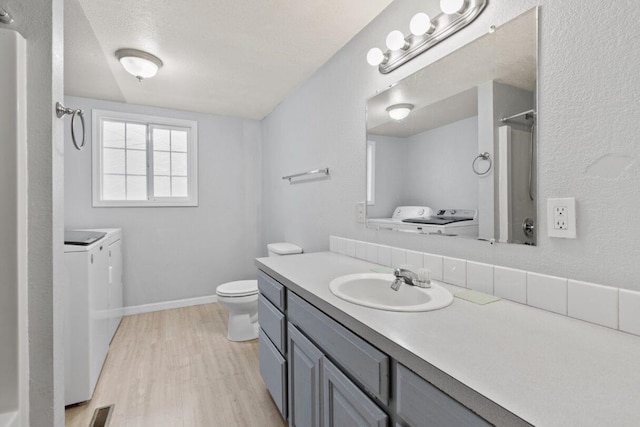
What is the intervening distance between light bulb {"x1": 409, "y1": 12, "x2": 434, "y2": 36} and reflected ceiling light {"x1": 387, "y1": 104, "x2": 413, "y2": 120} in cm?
33

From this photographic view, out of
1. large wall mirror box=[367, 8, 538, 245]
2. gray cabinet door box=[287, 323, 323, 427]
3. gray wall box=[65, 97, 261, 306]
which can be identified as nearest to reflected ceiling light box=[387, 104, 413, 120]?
large wall mirror box=[367, 8, 538, 245]

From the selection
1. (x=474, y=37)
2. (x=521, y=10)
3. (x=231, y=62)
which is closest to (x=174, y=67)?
(x=231, y=62)

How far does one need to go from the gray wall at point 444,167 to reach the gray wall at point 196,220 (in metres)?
2.61

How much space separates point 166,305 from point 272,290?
7.63 ft

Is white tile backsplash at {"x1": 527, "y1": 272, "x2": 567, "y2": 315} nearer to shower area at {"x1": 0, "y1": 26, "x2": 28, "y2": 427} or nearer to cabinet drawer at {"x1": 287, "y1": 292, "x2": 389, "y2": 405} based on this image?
cabinet drawer at {"x1": 287, "y1": 292, "x2": 389, "y2": 405}

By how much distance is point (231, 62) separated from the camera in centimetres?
230

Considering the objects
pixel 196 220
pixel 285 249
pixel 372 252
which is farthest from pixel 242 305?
pixel 196 220

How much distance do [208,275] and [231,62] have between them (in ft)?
7.68

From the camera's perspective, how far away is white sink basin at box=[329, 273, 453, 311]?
1.14 m

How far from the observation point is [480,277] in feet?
3.83

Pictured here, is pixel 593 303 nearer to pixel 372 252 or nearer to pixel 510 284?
pixel 510 284

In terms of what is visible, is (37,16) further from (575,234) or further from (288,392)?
(575,234)

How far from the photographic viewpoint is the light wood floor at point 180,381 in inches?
66.2

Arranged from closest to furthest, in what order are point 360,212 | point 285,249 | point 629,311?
point 629,311
point 360,212
point 285,249
